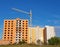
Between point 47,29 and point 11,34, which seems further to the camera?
point 11,34

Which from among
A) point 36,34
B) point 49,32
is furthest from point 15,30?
point 49,32

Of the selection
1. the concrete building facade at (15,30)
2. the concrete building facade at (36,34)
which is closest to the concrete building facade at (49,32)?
the concrete building facade at (36,34)

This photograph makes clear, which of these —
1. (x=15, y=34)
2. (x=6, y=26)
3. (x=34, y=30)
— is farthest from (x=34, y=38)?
(x=6, y=26)

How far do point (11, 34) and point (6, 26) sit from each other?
278 inches

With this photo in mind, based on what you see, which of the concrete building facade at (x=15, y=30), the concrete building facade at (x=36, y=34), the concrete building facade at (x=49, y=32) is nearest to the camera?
the concrete building facade at (x=49, y=32)

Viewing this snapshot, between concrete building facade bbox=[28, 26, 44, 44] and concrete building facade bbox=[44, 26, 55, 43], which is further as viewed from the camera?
concrete building facade bbox=[28, 26, 44, 44]

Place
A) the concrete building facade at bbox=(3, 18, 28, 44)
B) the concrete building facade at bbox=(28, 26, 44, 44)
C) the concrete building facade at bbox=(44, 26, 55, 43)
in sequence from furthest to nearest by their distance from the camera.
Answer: the concrete building facade at bbox=(3, 18, 28, 44) → the concrete building facade at bbox=(28, 26, 44, 44) → the concrete building facade at bbox=(44, 26, 55, 43)

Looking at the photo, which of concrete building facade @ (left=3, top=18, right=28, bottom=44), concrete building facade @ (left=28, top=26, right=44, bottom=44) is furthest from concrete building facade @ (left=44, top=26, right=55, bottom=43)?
concrete building facade @ (left=3, top=18, right=28, bottom=44)

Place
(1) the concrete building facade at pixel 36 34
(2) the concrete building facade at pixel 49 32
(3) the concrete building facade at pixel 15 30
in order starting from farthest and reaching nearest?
(3) the concrete building facade at pixel 15 30 < (1) the concrete building facade at pixel 36 34 < (2) the concrete building facade at pixel 49 32

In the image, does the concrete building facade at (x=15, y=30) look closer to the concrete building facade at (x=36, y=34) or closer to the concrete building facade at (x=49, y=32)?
the concrete building facade at (x=36, y=34)

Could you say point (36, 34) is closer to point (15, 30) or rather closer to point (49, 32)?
point (49, 32)

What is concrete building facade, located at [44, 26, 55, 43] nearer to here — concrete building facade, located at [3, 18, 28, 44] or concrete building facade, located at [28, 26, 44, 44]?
concrete building facade, located at [28, 26, 44, 44]

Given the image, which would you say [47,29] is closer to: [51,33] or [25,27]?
[51,33]

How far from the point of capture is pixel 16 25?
137250 mm
